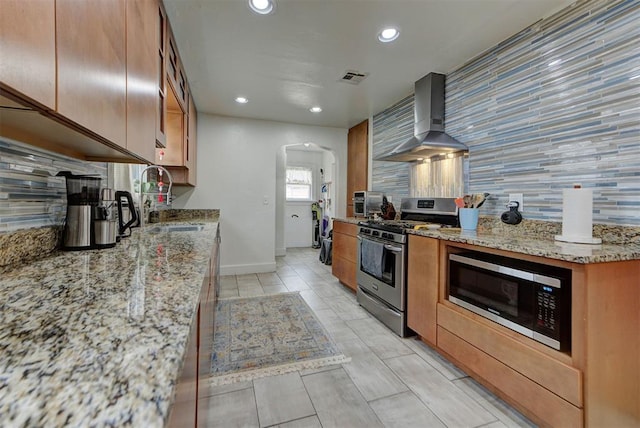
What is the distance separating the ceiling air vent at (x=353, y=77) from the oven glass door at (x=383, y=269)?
163cm

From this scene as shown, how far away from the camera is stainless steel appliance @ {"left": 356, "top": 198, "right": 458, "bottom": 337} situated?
232cm

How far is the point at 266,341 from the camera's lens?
2.19m

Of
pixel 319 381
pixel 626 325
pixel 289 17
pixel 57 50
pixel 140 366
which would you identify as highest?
pixel 289 17

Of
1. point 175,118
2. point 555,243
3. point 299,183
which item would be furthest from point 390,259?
point 299,183

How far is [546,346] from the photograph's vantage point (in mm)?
1348

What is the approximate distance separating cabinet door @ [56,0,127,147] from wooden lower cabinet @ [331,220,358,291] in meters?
2.57

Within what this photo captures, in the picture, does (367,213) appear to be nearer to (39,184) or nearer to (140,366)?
(39,184)

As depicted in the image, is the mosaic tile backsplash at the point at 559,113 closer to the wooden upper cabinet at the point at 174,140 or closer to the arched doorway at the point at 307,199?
the wooden upper cabinet at the point at 174,140

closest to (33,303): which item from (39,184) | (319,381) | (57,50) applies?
(57,50)

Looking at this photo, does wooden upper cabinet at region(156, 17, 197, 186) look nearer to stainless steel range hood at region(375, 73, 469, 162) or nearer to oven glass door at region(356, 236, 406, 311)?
oven glass door at region(356, 236, 406, 311)

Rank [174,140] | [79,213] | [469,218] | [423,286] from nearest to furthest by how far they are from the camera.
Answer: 1. [79,213]
2. [423,286]
3. [469,218]
4. [174,140]

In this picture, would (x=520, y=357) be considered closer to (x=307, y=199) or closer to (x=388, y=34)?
(x=388, y=34)

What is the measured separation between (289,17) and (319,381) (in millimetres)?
2419

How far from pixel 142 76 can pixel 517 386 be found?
2407 mm
